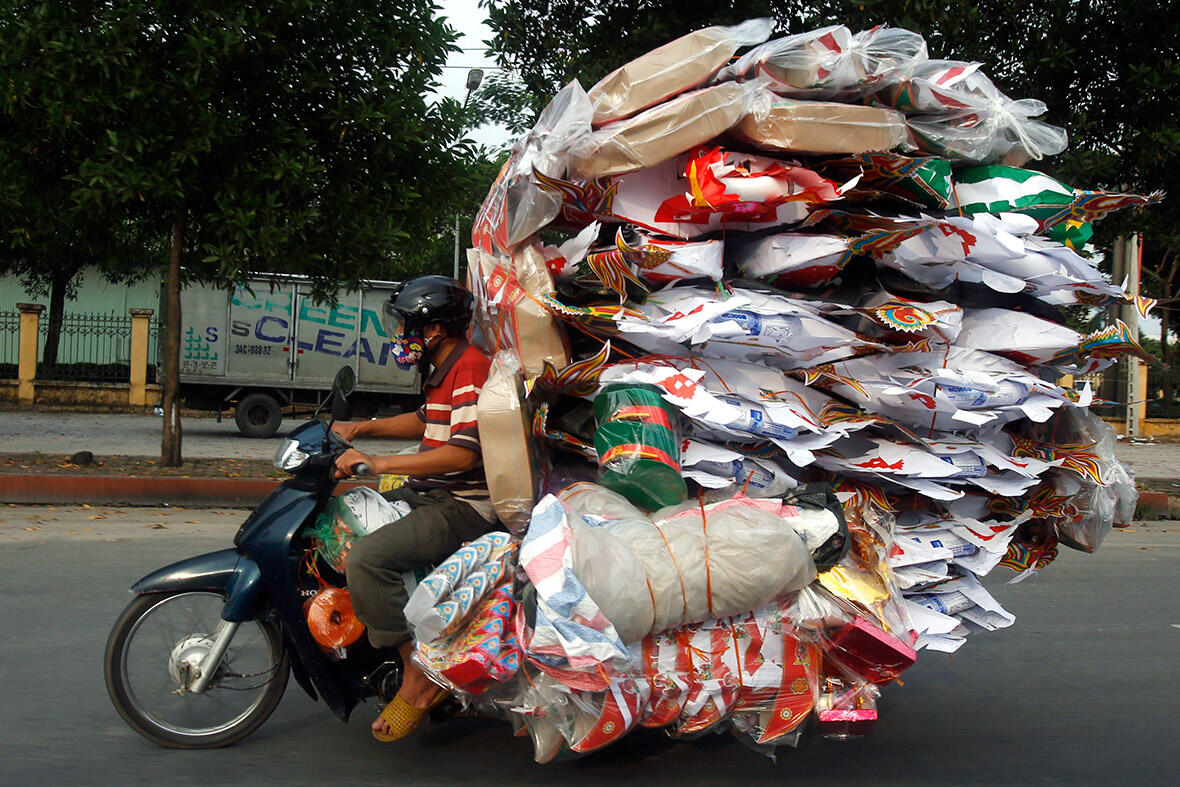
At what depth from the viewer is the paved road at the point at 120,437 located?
11.5 meters

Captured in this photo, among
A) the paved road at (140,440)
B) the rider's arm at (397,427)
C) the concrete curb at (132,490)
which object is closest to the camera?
the rider's arm at (397,427)

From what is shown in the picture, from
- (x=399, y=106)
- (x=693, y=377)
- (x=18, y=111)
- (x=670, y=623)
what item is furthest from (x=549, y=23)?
(x=670, y=623)

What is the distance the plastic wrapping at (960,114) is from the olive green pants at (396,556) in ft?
6.04

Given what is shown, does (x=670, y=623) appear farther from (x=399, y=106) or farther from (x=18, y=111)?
(x=18, y=111)

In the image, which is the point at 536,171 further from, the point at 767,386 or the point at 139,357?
the point at 139,357

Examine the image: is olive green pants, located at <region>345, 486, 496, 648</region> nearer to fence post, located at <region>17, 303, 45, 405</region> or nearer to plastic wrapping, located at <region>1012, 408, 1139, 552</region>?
plastic wrapping, located at <region>1012, 408, 1139, 552</region>

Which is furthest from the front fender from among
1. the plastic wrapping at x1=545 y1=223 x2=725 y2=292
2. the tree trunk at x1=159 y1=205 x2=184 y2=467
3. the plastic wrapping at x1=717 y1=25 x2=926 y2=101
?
the tree trunk at x1=159 y1=205 x2=184 y2=467

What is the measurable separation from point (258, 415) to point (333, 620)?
43.2 ft

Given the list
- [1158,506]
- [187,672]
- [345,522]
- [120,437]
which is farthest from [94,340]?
[345,522]

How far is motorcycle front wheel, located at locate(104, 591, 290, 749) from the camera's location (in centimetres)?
295

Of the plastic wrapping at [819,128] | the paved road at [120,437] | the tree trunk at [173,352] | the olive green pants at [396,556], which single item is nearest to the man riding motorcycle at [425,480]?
the olive green pants at [396,556]

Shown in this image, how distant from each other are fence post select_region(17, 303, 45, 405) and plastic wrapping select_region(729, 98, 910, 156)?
729 inches

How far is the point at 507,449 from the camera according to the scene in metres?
2.74

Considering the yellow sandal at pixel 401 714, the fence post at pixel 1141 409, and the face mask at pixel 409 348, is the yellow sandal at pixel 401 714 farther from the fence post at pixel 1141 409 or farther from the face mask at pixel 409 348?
the fence post at pixel 1141 409
